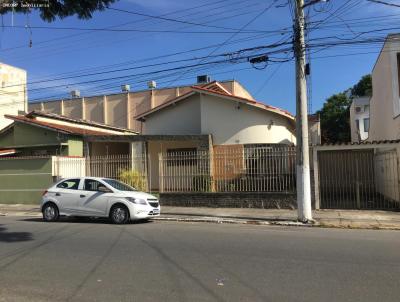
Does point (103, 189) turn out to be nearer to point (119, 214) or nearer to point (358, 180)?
point (119, 214)

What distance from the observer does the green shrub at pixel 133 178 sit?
2053 cm

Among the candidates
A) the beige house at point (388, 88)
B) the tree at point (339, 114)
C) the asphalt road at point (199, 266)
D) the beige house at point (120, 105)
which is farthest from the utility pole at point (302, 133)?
the tree at point (339, 114)

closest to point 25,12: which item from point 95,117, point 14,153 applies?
point 14,153

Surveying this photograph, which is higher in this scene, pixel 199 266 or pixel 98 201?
pixel 98 201

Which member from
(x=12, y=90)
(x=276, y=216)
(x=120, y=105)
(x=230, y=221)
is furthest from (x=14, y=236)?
(x=120, y=105)

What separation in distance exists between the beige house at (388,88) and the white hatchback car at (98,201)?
11.4m

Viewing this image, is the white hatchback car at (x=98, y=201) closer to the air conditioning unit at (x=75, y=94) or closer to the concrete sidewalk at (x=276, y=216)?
the concrete sidewalk at (x=276, y=216)

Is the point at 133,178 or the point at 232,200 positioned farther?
the point at 133,178

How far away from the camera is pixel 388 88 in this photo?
848 inches

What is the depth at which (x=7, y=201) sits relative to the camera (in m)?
22.5

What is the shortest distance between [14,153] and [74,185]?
1070cm

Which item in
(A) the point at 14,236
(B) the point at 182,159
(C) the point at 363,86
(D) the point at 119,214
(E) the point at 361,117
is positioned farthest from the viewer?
(C) the point at 363,86

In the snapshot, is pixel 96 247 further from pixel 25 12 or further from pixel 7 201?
pixel 7 201

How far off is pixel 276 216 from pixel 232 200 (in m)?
2.98
